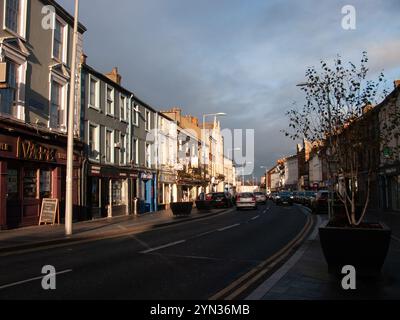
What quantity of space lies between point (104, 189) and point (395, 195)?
22872mm

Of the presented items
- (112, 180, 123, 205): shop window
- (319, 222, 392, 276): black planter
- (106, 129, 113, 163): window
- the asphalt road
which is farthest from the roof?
(319, 222, 392, 276): black planter

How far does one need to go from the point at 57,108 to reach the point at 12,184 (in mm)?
5142

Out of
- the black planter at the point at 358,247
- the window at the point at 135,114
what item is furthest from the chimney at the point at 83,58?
the black planter at the point at 358,247

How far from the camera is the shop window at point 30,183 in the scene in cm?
2033

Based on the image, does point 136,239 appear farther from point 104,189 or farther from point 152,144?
point 152,144

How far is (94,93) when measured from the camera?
91.6 ft

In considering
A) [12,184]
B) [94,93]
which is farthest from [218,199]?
[12,184]

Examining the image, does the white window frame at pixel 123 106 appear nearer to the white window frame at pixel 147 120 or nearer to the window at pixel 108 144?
the window at pixel 108 144

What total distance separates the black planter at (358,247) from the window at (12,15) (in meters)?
16.2

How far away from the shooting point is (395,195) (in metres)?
36.4

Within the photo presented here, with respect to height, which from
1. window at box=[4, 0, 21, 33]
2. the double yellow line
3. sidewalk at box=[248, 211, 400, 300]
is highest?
window at box=[4, 0, 21, 33]

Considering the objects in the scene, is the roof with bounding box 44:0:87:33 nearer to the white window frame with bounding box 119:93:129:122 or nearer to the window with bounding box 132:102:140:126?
the white window frame with bounding box 119:93:129:122

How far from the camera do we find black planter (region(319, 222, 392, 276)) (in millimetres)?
8180

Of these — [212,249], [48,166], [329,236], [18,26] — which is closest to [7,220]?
[48,166]
